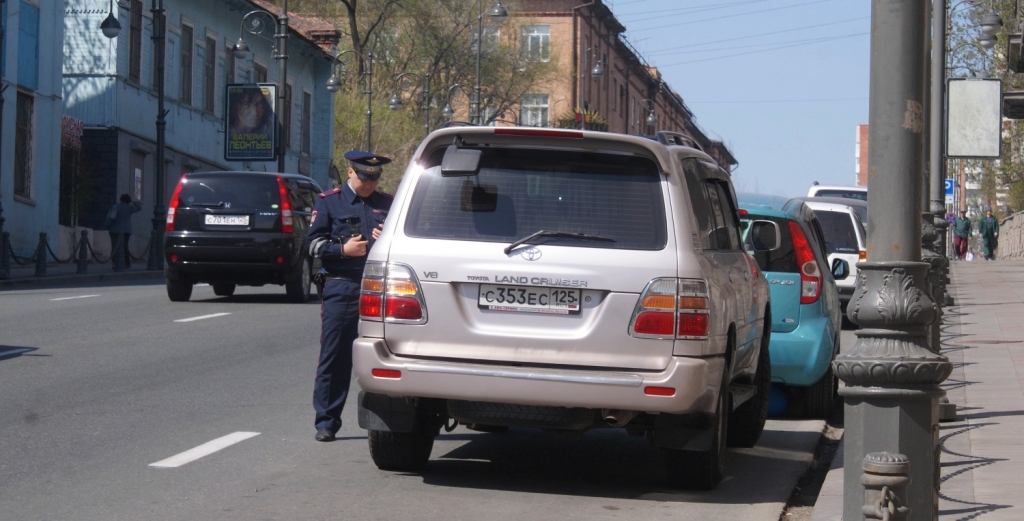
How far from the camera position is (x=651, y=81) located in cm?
10500

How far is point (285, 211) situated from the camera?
20531 millimetres

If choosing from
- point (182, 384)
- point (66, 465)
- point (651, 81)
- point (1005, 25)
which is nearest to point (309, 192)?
point (182, 384)

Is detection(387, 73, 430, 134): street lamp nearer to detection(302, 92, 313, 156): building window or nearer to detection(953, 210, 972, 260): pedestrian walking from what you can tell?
detection(302, 92, 313, 156): building window

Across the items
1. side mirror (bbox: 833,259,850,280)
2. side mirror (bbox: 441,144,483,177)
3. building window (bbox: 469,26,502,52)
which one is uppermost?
building window (bbox: 469,26,502,52)

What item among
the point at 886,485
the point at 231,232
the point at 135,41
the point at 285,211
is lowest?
the point at 886,485

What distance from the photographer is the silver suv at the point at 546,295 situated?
6.86 m

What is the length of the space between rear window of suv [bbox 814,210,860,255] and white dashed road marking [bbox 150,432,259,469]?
1187 cm

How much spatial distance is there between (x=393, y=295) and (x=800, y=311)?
14.0 feet

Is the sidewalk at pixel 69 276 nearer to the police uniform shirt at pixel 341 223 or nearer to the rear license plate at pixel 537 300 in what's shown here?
the police uniform shirt at pixel 341 223

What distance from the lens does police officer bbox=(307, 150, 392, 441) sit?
8.66 metres

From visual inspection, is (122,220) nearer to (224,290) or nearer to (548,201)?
(224,290)

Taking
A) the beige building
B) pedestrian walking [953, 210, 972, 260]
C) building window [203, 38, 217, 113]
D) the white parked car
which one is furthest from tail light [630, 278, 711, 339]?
the beige building

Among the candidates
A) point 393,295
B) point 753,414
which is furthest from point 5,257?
point 393,295

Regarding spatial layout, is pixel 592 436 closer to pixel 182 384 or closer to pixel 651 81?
pixel 182 384
